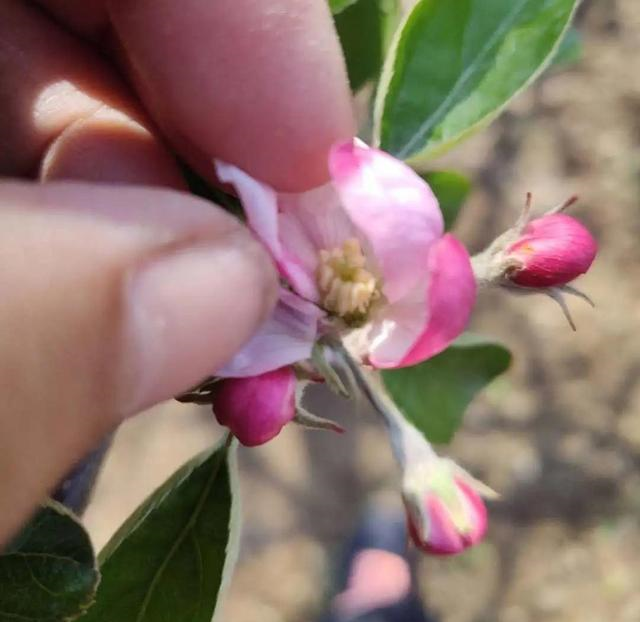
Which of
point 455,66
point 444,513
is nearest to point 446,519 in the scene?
point 444,513

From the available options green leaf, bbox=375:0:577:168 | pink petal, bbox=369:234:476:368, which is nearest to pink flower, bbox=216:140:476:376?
pink petal, bbox=369:234:476:368

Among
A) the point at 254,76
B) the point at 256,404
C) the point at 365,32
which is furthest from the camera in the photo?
the point at 365,32

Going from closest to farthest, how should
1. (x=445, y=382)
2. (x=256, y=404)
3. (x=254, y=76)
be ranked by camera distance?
(x=256, y=404) < (x=254, y=76) < (x=445, y=382)

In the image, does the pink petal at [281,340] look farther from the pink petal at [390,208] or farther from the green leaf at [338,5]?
the green leaf at [338,5]

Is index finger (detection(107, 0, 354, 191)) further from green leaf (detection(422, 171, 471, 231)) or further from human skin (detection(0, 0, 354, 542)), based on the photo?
green leaf (detection(422, 171, 471, 231))

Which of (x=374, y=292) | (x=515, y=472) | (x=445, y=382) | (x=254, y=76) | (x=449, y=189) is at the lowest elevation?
(x=515, y=472)

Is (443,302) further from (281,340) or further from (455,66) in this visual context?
(455,66)

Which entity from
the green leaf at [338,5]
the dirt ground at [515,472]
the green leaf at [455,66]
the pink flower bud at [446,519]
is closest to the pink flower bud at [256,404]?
the pink flower bud at [446,519]

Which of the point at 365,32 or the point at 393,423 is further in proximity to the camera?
the point at 365,32
